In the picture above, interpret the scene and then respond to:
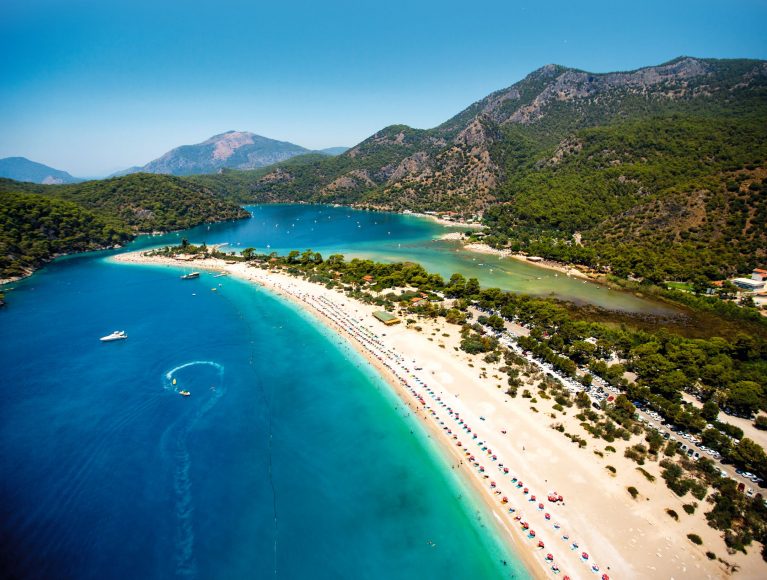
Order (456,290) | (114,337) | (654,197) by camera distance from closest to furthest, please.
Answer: (114,337) → (456,290) → (654,197)

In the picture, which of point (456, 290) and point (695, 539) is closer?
point (695, 539)

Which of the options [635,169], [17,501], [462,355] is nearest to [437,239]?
[635,169]

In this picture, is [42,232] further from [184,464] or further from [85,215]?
[184,464]

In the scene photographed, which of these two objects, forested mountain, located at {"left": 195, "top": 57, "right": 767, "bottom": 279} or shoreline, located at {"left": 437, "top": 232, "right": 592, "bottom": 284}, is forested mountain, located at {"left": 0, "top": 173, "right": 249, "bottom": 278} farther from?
forested mountain, located at {"left": 195, "top": 57, "right": 767, "bottom": 279}

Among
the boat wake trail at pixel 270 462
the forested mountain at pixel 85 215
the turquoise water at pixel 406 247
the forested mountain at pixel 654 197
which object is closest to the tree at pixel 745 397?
the turquoise water at pixel 406 247

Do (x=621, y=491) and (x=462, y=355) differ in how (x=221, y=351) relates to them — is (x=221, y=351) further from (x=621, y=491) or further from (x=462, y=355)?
(x=621, y=491)

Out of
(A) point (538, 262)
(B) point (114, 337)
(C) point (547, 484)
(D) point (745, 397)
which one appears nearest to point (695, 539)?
(C) point (547, 484)

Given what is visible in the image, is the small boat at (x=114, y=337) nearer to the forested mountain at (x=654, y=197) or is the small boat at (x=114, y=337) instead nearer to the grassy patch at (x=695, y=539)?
the grassy patch at (x=695, y=539)
